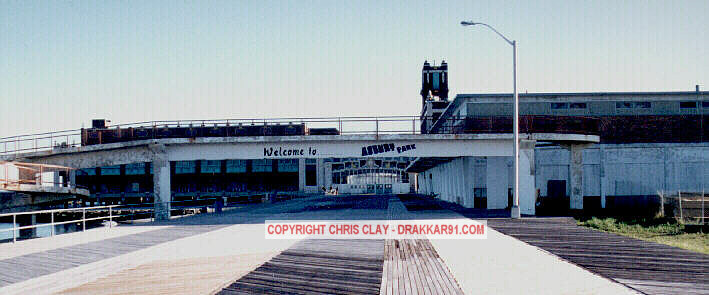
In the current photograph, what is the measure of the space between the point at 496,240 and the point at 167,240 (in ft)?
35.3

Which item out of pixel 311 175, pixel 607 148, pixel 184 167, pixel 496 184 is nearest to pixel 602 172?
pixel 607 148

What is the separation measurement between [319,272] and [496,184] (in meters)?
23.1

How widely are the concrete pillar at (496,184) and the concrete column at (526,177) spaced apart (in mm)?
3619

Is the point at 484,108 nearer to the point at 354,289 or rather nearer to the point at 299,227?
the point at 299,227

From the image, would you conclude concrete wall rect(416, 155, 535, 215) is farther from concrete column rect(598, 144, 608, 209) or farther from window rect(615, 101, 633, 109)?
window rect(615, 101, 633, 109)

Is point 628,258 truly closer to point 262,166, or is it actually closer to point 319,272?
point 319,272

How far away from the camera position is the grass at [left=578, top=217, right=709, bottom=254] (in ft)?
58.5

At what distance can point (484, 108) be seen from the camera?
39.6 m

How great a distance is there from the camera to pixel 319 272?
12.0 meters

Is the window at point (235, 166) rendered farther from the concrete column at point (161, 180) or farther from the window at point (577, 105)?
the concrete column at point (161, 180)

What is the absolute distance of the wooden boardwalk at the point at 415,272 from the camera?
10.2 meters

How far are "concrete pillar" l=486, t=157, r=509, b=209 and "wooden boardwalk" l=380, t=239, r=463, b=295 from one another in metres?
17.5

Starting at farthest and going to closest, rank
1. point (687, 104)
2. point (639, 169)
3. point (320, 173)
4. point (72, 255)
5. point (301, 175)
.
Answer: point (301, 175), point (320, 173), point (687, 104), point (639, 169), point (72, 255)

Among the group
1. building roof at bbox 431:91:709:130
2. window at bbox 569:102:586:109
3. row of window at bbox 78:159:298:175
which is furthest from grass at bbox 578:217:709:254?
row of window at bbox 78:159:298:175
